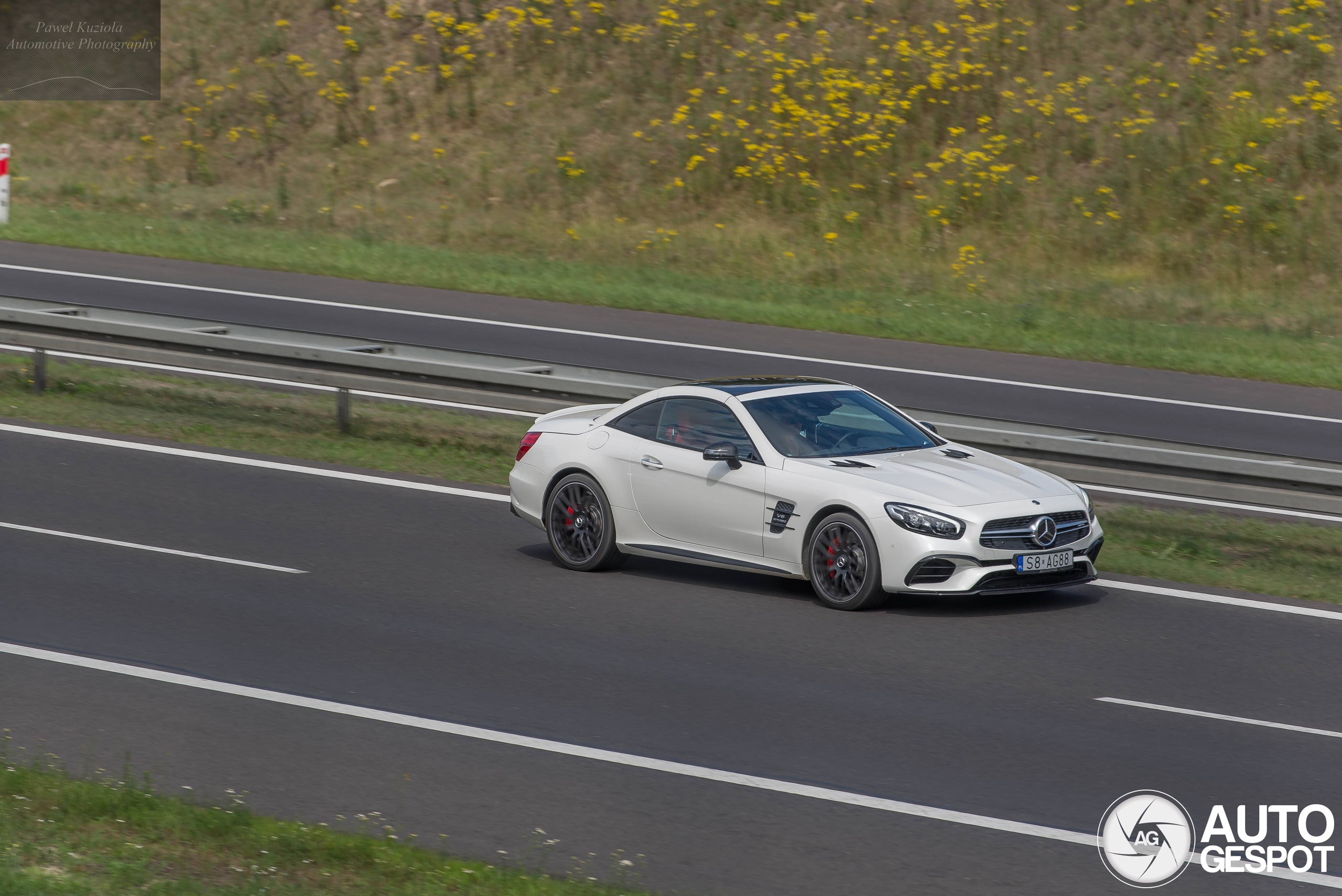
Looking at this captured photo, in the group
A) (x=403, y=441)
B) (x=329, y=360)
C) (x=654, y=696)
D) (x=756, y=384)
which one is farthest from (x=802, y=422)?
(x=329, y=360)

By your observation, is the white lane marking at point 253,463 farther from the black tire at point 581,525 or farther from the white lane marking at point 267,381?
the black tire at point 581,525

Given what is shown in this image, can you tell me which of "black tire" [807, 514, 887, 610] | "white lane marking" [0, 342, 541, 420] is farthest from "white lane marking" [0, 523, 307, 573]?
"white lane marking" [0, 342, 541, 420]

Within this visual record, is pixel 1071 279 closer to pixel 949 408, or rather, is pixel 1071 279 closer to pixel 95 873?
pixel 949 408

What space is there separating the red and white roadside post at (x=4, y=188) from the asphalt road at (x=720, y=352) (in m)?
2.83

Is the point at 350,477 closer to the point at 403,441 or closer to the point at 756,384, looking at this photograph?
the point at 403,441

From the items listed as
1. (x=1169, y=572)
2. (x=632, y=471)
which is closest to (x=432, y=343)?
(x=632, y=471)

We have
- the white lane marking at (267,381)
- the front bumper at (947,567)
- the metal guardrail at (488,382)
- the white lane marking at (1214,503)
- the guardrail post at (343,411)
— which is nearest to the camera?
the front bumper at (947,567)

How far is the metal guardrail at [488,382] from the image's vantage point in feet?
41.8

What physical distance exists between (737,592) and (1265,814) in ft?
15.7

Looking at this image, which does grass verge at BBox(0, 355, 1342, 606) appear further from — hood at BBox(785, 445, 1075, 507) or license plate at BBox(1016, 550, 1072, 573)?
license plate at BBox(1016, 550, 1072, 573)

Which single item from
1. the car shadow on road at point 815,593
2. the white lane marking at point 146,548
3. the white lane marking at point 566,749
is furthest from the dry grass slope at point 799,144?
the white lane marking at point 566,749

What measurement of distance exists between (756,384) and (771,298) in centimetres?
1332

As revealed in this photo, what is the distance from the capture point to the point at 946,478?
1089 cm

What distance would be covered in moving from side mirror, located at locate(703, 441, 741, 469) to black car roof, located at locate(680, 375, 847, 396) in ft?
2.25
